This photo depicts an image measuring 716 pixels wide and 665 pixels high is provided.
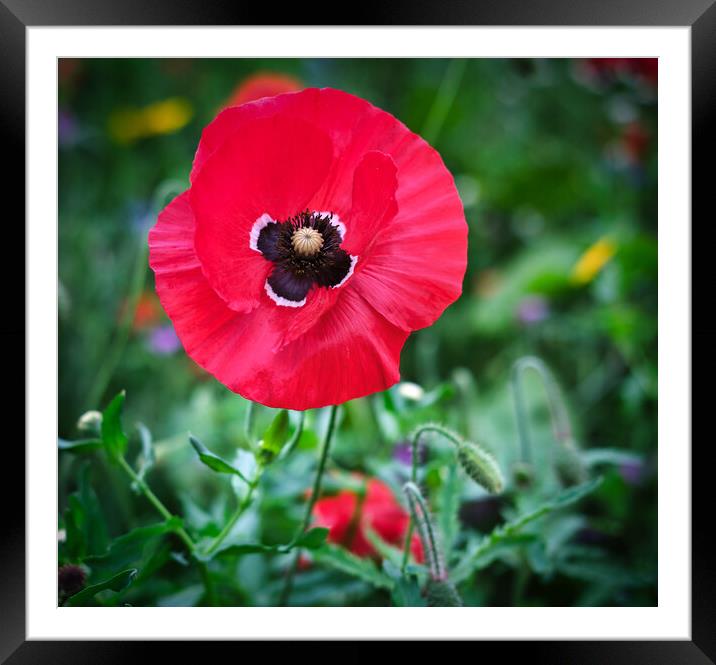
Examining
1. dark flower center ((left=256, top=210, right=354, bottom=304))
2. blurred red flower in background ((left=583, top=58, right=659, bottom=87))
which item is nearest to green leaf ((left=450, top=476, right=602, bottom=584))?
dark flower center ((left=256, top=210, right=354, bottom=304))

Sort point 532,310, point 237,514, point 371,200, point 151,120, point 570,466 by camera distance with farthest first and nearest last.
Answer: point 151,120 < point 532,310 < point 570,466 < point 237,514 < point 371,200

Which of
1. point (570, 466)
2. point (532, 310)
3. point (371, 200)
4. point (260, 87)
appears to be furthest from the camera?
point (532, 310)

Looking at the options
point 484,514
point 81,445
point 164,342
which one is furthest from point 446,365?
point 81,445

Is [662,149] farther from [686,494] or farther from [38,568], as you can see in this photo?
[38,568]

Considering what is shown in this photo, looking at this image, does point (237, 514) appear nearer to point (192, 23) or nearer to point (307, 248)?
point (307, 248)

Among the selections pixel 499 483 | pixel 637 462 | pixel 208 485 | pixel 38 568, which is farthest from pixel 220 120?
pixel 637 462

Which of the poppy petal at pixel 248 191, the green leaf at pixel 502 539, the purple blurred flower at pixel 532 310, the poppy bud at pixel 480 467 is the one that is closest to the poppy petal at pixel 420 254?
the poppy petal at pixel 248 191

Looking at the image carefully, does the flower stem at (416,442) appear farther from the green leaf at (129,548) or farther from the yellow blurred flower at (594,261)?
the yellow blurred flower at (594,261)
